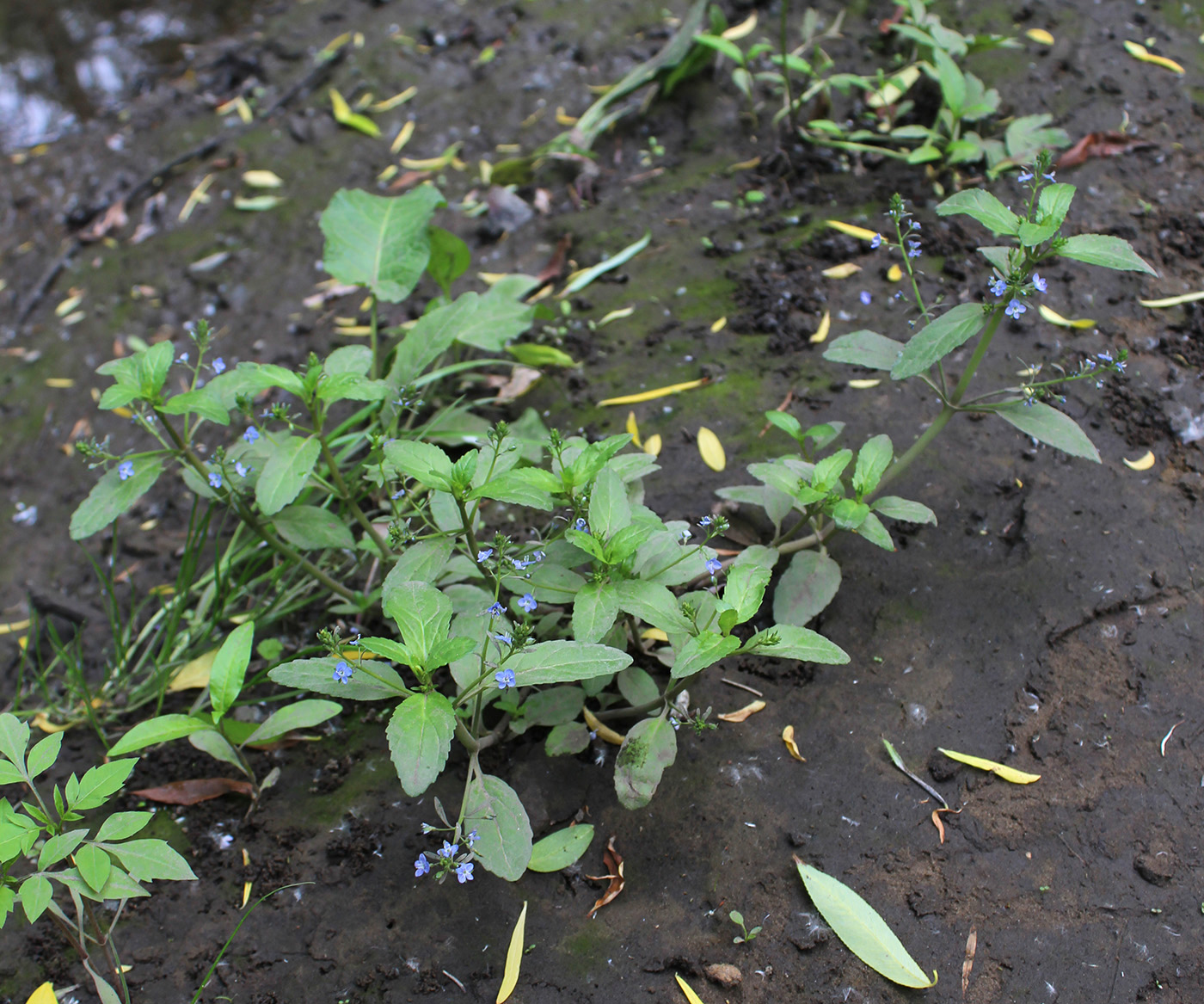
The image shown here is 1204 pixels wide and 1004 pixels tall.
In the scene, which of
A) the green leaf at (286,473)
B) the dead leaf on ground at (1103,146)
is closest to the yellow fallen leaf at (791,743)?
the green leaf at (286,473)

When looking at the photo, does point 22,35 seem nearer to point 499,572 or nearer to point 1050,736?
point 499,572

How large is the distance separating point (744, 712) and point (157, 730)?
1.33m

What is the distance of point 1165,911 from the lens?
1677mm

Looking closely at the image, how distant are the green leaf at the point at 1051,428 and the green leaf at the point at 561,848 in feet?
4.43

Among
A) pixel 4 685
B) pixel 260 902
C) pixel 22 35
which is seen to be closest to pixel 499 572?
pixel 260 902

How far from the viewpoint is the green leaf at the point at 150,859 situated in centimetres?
160

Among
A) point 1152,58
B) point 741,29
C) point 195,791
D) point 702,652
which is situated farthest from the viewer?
point 741,29

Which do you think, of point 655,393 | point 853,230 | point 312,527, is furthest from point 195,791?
point 853,230

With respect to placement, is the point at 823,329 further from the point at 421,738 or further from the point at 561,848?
the point at 421,738

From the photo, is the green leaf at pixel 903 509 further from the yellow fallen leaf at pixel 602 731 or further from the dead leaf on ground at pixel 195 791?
the dead leaf on ground at pixel 195 791

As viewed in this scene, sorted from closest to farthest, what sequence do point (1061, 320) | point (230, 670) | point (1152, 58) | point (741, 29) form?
point (230, 670), point (1061, 320), point (1152, 58), point (741, 29)

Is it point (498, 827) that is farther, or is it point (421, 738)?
point (498, 827)

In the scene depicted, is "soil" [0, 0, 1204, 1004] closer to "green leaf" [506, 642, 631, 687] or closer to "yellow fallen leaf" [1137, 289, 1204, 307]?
"yellow fallen leaf" [1137, 289, 1204, 307]

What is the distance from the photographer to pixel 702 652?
5.29ft
